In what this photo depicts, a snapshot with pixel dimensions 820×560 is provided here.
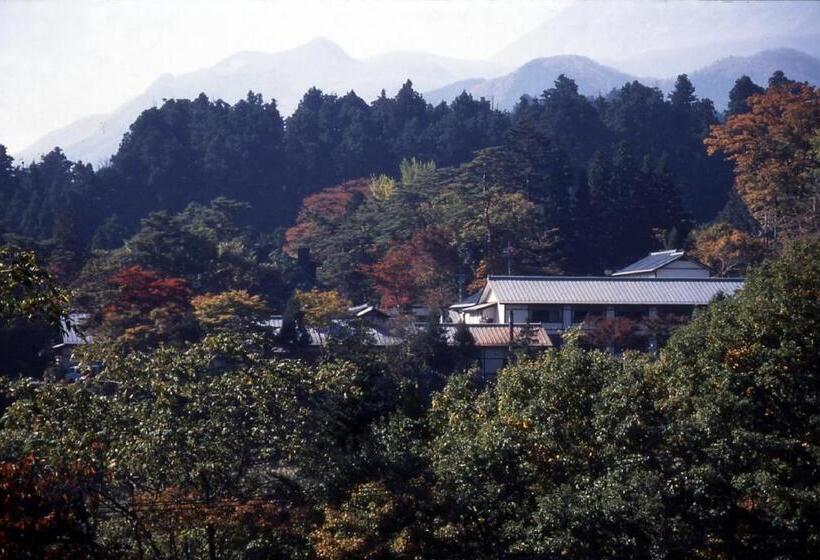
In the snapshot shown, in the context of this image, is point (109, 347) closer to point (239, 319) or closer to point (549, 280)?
point (239, 319)

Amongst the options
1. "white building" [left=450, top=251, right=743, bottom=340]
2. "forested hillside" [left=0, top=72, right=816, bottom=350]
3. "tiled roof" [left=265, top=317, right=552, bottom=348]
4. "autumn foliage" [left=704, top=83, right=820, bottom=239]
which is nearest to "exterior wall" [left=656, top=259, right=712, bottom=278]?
"forested hillside" [left=0, top=72, right=816, bottom=350]

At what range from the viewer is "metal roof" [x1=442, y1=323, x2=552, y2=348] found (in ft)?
85.6

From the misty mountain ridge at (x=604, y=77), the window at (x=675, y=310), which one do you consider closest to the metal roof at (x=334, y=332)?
the window at (x=675, y=310)

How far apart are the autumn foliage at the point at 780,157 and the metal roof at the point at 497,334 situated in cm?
1031

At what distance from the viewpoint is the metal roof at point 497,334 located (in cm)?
2608

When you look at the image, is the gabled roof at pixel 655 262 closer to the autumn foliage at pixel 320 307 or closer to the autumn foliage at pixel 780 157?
the autumn foliage at pixel 780 157

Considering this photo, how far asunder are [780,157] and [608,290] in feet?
34.4

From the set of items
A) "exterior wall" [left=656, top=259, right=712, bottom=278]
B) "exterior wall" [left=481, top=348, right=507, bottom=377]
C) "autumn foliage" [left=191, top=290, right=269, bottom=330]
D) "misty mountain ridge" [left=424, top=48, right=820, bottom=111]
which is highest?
"misty mountain ridge" [left=424, top=48, right=820, bottom=111]

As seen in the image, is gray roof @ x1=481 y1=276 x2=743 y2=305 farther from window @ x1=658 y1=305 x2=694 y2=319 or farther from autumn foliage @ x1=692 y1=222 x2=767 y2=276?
autumn foliage @ x1=692 y1=222 x2=767 y2=276

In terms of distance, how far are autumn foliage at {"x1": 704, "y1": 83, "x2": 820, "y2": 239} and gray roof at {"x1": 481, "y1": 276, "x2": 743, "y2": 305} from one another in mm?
4032

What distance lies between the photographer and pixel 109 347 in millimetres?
12734

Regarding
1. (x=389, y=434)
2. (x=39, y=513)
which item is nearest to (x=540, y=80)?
(x=389, y=434)

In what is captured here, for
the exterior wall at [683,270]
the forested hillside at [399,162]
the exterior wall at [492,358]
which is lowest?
the exterior wall at [492,358]

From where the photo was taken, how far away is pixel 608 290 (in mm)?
29656
